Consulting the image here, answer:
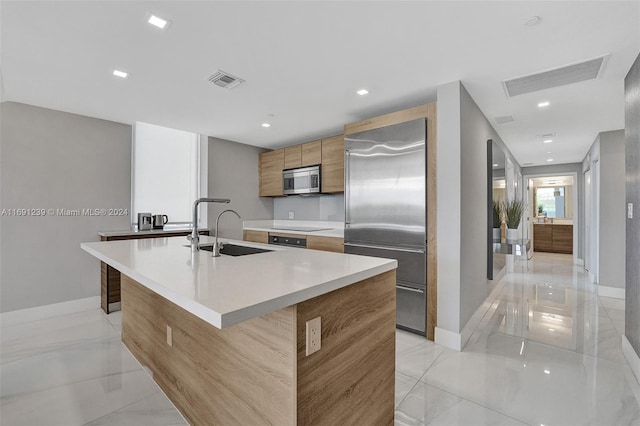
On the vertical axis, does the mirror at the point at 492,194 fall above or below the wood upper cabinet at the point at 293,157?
below

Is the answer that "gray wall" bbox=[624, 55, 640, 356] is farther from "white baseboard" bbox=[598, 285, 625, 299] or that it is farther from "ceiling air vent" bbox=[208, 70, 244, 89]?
"ceiling air vent" bbox=[208, 70, 244, 89]

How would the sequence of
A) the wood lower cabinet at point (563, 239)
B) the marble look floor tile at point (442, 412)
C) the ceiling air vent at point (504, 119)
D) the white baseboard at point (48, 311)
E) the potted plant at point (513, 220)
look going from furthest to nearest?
the wood lower cabinet at point (563, 239)
the potted plant at point (513, 220)
the ceiling air vent at point (504, 119)
the white baseboard at point (48, 311)
the marble look floor tile at point (442, 412)

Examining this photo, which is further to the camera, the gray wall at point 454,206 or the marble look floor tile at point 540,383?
the gray wall at point 454,206

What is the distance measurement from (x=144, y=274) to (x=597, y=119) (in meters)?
4.96

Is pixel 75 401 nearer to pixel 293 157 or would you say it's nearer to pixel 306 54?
pixel 306 54

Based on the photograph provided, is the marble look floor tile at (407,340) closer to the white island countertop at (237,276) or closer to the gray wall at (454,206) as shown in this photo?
the gray wall at (454,206)

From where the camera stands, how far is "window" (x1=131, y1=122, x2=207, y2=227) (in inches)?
158

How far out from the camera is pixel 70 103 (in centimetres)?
315

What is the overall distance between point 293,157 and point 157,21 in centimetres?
286

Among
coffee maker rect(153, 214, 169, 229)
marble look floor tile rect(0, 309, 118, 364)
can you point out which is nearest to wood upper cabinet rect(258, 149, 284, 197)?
coffee maker rect(153, 214, 169, 229)

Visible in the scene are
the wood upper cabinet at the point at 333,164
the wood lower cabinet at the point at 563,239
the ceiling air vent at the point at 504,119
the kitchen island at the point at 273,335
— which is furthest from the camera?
the wood lower cabinet at the point at 563,239

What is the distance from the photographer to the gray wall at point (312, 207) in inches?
181

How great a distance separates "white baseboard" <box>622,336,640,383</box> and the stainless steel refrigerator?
146cm

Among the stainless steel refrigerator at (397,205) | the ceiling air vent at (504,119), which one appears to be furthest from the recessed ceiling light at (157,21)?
the ceiling air vent at (504,119)
